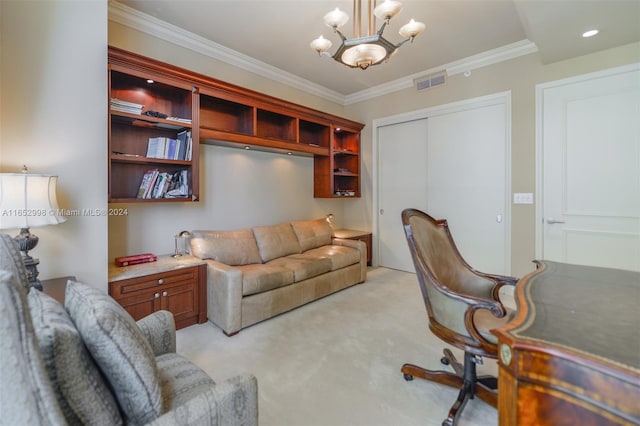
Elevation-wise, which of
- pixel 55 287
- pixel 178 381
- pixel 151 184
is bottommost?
pixel 178 381

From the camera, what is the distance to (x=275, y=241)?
11.7 feet

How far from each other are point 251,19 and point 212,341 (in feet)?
9.96

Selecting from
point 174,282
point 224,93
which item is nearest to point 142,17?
point 224,93

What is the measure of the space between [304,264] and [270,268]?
0.41m

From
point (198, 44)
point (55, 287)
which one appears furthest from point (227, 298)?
point (198, 44)

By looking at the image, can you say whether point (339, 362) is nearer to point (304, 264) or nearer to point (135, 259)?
point (304, 264)

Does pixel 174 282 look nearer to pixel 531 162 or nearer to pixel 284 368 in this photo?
pixel 284 368

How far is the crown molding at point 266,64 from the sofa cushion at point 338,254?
2.47 m

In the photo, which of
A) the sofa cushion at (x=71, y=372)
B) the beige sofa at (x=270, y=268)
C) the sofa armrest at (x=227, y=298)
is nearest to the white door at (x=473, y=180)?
the beige sofa at (x=270, y=268)

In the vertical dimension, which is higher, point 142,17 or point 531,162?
point 142,17

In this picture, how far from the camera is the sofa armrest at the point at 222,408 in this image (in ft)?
2.95

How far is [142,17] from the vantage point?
9.18ft

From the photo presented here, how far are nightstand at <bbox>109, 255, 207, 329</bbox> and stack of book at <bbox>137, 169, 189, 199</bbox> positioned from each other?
0.64 meters

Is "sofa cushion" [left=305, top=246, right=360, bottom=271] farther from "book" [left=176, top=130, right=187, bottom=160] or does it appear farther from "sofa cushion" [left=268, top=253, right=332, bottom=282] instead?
"book" [left=176, top=130, right=187, bottom=160]
